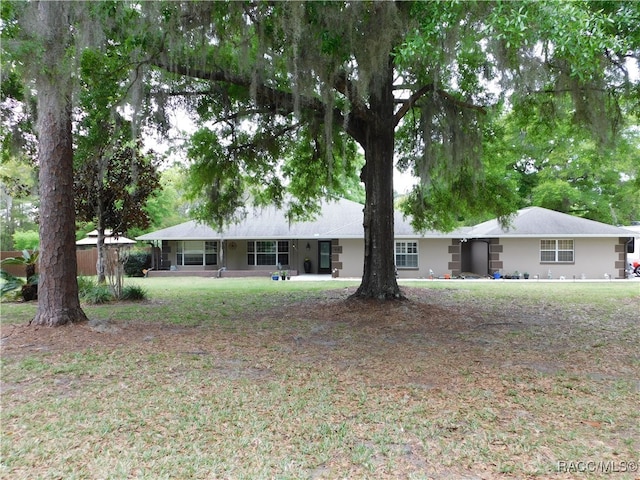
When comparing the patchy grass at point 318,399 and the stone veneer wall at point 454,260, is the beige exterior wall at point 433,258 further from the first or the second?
the patchy grass at point 318,399

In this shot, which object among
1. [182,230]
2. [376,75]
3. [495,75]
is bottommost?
[182,230]

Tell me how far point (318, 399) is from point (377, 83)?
5.36 meters

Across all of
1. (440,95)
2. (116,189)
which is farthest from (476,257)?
(116,189)

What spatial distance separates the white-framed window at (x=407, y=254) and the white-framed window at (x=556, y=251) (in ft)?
18.9

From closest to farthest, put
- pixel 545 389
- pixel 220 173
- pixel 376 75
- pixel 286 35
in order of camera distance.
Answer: pixel 545 389, pixel 286 35, pixel 376 75, pixel 220 173

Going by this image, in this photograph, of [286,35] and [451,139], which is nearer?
[286,35]

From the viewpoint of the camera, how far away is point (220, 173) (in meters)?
11.4

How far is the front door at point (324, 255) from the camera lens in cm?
2336

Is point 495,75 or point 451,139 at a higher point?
point 495,75

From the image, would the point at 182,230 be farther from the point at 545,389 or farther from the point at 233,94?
the point at 545,389

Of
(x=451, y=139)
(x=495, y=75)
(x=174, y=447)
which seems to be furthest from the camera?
(x=451, y=139)

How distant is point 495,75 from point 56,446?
29.2 feet

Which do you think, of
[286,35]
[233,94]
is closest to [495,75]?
[286,35]

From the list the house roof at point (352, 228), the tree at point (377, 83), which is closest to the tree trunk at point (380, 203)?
the tree at point (377, 83)
